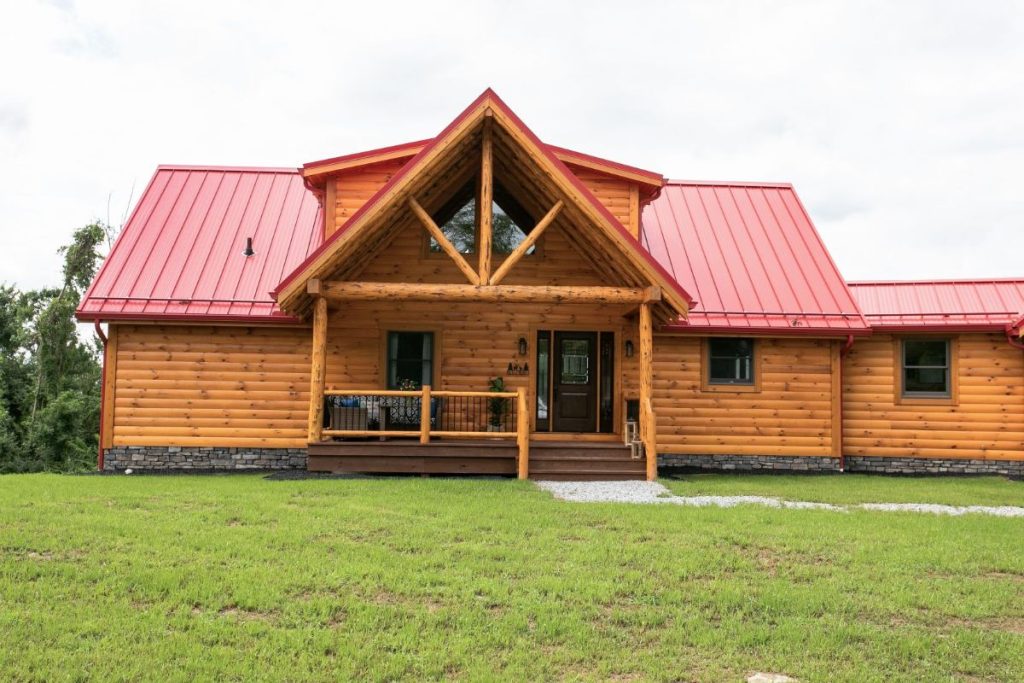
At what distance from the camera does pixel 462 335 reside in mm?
15023

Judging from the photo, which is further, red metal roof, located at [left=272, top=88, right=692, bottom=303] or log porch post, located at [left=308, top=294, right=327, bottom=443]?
log porch post, located at [left=308, top=294, right=327, bottom=443]

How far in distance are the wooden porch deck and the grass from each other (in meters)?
1.12

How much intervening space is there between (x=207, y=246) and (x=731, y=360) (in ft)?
35.9

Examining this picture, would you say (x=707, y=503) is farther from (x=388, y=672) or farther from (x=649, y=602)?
(x=388, y=672)

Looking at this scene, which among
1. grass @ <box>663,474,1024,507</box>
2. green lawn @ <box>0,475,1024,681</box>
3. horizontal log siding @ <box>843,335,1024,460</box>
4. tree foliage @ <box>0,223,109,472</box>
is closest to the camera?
green lawn @ <box>0,475,1024,681</box>

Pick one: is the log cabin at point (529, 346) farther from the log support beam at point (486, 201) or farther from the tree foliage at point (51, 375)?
the tree foliage at point (51, 375)

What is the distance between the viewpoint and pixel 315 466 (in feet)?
40.7

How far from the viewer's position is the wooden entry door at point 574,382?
15180mm

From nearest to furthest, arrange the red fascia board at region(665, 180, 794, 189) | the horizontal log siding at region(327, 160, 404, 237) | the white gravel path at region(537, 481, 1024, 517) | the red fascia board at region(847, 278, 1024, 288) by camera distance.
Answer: the white gravel path at region(537, 481, 1024, 517) < the horizontal log siding at region(327, 160, 404, 237) < the red fascia board at region(847, 278, 1024, 288) < the red fascia board at region(665, 180, 794, 189)

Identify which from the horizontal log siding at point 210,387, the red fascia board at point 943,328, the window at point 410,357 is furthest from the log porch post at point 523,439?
the red fascia board at point 943,328

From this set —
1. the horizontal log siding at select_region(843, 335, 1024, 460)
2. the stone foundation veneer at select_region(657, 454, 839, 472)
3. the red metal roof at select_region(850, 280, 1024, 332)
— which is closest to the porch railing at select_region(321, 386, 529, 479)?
the stone foundation veneer at select_region(657, 454, 839, 472)

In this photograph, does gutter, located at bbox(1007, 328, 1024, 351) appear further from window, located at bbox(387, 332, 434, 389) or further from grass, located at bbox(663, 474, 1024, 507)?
window, located at bbox(387, 332, 434, 389)

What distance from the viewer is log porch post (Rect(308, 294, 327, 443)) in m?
12.5

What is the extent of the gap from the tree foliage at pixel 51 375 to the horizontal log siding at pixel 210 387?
752 cm
